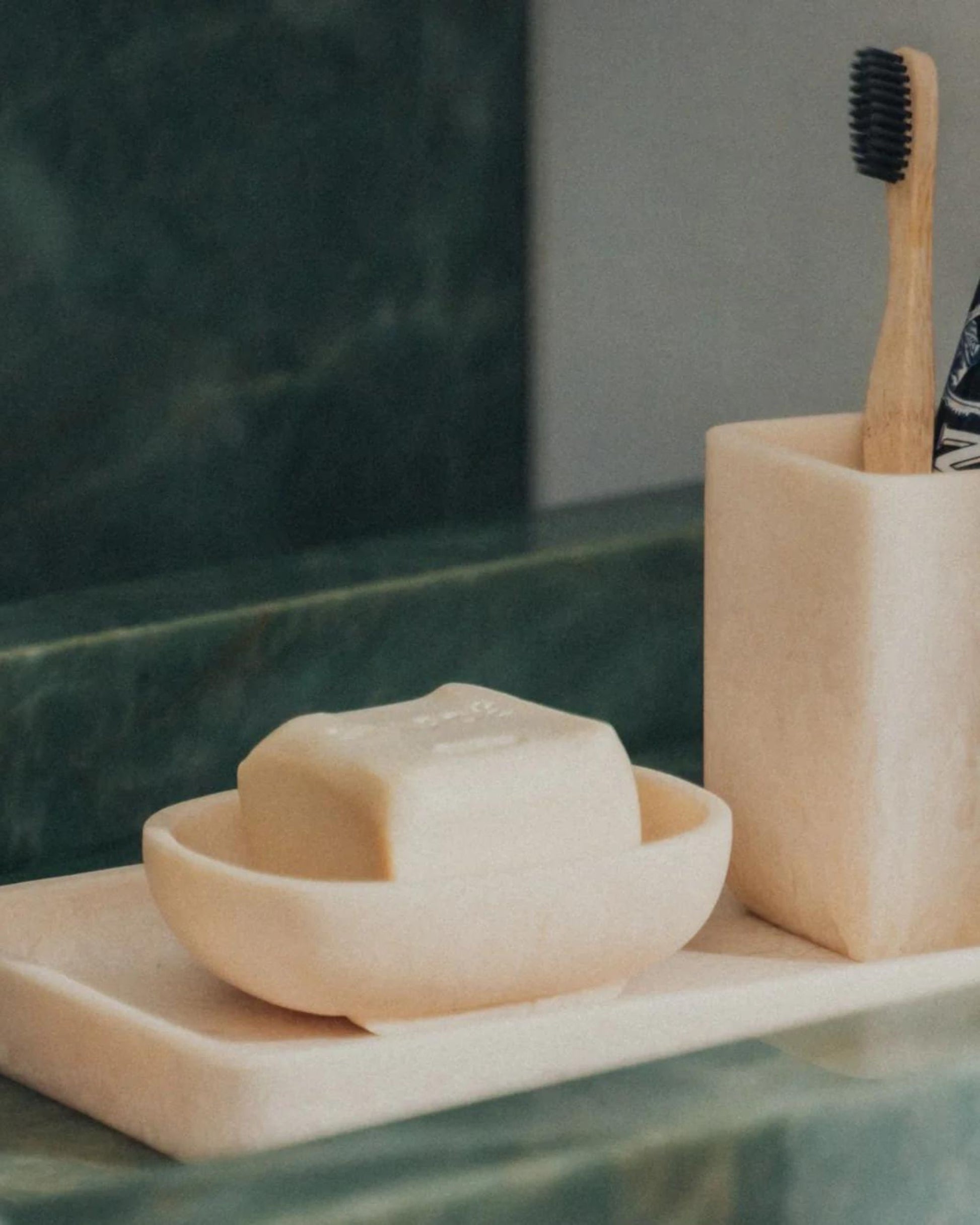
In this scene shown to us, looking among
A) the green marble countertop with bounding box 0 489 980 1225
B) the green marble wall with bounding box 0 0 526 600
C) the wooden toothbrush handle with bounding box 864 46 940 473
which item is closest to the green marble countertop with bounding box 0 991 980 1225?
the green marble countertop with bounding box 0 489 980 1225

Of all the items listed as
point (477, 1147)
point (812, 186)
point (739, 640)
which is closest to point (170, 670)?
point (739, 640)

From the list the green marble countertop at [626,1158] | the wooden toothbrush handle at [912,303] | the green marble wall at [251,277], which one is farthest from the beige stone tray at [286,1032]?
the green marble wall at [251,277]

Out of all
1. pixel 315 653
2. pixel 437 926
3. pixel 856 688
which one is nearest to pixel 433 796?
pixel 437 926

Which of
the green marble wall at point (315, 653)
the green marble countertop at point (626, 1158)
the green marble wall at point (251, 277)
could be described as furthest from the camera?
the green marble wall at point (251, 277)

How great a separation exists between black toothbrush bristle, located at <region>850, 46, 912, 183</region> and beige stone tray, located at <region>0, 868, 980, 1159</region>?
224 millimetres

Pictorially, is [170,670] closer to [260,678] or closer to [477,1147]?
[260,678]

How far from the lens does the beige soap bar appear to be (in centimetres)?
50

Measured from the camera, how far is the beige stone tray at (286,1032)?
1.59 ft

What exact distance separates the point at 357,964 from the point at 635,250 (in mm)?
831

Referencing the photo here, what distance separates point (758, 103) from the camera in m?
1.16

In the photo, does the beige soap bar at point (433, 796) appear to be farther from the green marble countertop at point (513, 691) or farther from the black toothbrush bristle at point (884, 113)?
the black toothbrush bristle at point (884, 113)

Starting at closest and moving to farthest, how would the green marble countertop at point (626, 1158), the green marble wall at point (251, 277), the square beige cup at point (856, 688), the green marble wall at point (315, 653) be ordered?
the green marble countertop at point (626, 1158)
the square beige cup at point (856, 688)
the green marble wall at point (315, 653)
the green marble wall at point (251, 277)

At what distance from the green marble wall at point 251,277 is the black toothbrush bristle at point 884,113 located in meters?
0.67

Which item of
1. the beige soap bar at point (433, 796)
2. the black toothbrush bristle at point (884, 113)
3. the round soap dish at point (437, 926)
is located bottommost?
the round soap dish at point (437, 926)
